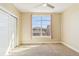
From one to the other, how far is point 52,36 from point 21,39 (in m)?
0.70

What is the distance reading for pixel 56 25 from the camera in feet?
8.81

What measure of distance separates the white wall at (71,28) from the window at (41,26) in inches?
14.0

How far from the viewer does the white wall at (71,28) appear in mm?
2502

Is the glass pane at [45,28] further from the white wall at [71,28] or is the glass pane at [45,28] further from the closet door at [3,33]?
the closet door at [3,33]

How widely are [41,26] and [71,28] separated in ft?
2.67

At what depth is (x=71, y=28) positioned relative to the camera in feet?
8.90

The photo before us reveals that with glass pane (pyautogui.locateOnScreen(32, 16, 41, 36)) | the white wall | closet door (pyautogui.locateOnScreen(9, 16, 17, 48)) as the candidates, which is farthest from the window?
closet door (pyautogui.locateOnScreen(9, 16, 17, 48))

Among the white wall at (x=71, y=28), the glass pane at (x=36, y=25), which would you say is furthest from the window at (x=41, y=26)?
the white wall at (x=71, y=28)

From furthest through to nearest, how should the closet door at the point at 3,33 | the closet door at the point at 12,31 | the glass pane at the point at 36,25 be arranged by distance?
1. the closet door at the point at 12,31
2. the glass pane at the point at 36,25
3. the closet door at the point at 3,33

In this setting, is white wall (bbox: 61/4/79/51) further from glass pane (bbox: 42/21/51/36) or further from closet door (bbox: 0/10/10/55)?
closet door (bbox: 0/10/10/55)

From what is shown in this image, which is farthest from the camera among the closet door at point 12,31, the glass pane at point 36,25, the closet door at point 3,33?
the closet door at point 12,31

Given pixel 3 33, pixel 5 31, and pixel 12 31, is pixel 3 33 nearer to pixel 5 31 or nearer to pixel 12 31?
pixel 5 31

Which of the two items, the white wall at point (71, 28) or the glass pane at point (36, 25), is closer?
the glass pane at point (36, 25)

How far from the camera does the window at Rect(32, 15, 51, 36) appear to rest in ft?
7.55
